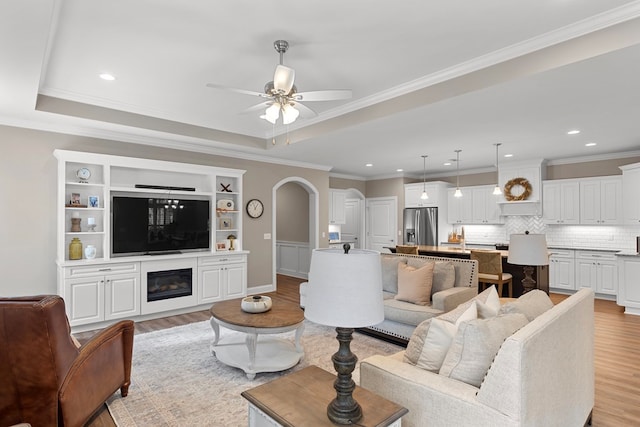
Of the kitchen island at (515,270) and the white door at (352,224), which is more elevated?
the white door at (352,224)

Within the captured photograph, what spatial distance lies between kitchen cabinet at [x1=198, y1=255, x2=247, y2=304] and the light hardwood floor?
326 millimetres

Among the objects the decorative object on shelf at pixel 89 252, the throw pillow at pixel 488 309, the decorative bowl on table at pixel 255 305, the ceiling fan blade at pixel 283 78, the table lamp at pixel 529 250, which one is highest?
the ceiling fan blade at pixel 283 78

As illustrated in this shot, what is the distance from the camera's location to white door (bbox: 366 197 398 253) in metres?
9.14

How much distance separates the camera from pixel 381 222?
9422 mm

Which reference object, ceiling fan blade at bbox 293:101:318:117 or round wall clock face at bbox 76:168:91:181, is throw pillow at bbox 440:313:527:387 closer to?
ceiling fan blade at bbox 293:101:318:117

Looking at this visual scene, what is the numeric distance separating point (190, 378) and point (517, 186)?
704 centimetres

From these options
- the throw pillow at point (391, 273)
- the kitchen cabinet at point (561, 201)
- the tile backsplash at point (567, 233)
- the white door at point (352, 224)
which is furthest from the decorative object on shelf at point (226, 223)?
the kitchen cabinet at point (561, 201)

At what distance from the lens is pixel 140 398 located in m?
2.82

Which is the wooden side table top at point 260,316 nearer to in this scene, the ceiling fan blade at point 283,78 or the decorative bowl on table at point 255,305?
the decorative bowl on table at point 255,305

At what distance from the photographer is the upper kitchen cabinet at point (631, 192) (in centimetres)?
571

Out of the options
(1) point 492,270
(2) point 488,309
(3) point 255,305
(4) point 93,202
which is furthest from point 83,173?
(1) point 492,270

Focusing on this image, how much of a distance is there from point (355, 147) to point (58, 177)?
4191 millimetres

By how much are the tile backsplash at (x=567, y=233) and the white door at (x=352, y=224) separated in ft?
9.81

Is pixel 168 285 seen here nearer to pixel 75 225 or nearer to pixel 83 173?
pixel 75 225
